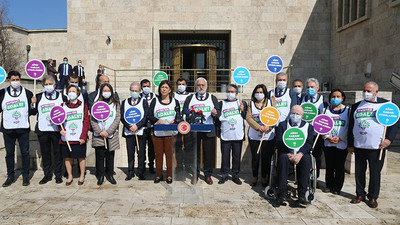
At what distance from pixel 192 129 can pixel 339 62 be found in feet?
44.2

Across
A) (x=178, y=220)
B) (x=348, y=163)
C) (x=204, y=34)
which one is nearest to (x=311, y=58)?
(x=204, y=34)

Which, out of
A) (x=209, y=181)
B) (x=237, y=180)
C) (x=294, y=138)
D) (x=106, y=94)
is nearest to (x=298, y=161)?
(x=294, y=138)

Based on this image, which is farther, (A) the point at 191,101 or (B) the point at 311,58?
(B) the point at 311,58

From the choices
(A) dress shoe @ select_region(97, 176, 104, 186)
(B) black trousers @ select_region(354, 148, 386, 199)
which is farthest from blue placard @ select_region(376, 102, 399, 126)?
Answer: (A) dress shoe @ select_region(97, 176, 104, 186)

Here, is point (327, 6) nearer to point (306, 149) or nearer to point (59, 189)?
point (306, 149)

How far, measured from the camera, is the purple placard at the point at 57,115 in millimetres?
5617

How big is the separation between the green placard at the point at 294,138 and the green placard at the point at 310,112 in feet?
3.13

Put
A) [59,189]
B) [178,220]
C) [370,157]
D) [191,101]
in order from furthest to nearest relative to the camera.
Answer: [191,101] < [59,189] < [370,157] < [178,220]

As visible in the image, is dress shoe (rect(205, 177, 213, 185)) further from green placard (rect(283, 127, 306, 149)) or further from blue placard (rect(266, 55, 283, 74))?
blue placard (rect(266, 55, 283, 74))

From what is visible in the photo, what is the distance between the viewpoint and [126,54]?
17078 millimetres

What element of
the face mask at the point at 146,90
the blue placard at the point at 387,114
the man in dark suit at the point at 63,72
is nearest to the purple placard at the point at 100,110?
the face mask at the point at 146,90

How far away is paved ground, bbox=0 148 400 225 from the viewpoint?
14.4 ft

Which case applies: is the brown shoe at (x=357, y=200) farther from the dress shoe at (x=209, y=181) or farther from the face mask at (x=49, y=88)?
the face mask at (x=49, y=88)

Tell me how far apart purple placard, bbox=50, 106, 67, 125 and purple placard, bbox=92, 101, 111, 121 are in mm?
561
